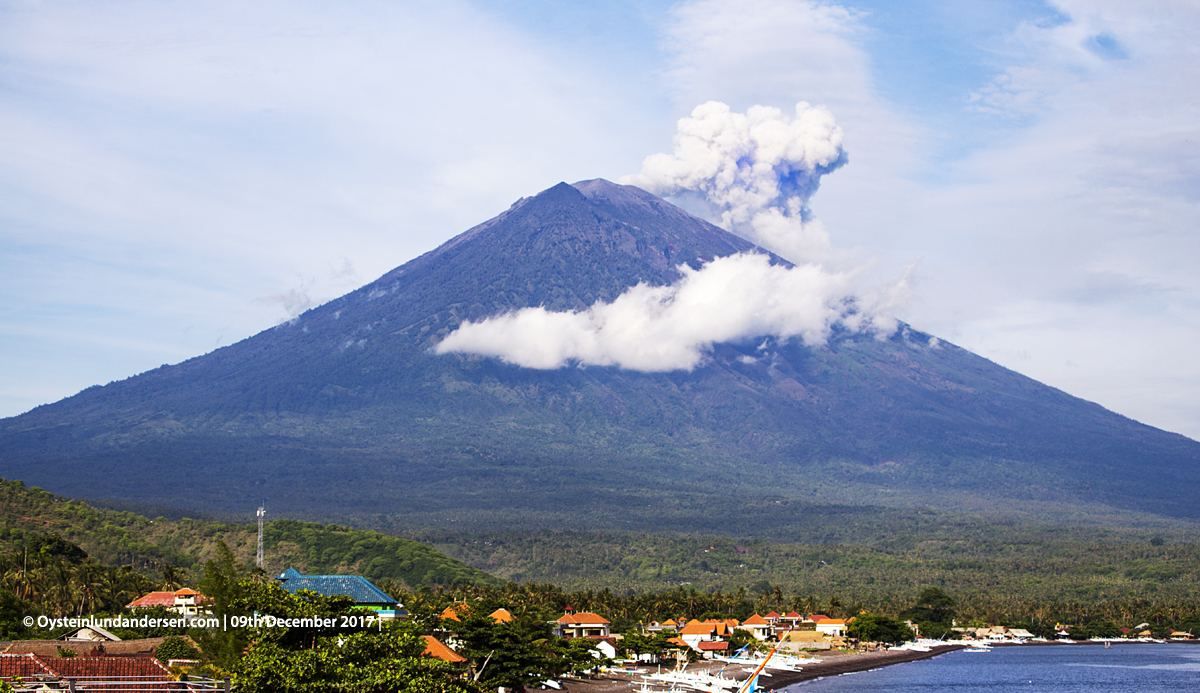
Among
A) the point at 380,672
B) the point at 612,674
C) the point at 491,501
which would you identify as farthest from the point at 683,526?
the point at 380,672

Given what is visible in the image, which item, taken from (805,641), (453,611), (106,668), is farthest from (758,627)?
(106,668)

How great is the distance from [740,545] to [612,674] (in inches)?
3106

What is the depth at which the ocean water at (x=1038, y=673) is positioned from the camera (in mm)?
62334

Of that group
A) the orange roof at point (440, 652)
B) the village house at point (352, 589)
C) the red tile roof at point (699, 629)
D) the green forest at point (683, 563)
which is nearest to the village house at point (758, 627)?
the green forest at point (683, 563)

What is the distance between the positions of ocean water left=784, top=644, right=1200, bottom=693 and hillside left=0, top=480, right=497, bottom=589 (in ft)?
127

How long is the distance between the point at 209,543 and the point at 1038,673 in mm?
65628

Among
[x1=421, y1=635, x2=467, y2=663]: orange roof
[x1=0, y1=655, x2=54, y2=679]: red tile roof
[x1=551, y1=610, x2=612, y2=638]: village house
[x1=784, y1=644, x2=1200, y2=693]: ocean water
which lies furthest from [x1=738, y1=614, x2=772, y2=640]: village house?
[x1=0, y1=655, x2=54, y2=679]: red tile roof

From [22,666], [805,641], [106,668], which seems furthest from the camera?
[805,641]

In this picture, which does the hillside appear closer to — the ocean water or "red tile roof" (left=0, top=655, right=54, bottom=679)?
the ocean water

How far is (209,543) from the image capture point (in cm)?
9825

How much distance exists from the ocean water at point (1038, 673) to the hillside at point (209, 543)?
38740 mm

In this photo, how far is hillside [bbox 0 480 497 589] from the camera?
87.8 meters

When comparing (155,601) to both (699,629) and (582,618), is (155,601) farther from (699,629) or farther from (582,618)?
(699,629)

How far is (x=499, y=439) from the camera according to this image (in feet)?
626
